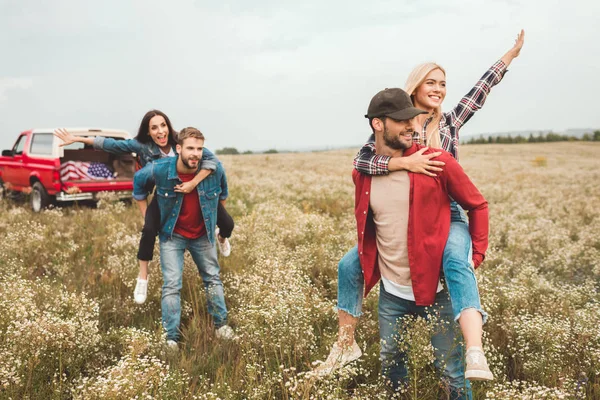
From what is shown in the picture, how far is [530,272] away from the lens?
6.48 metres

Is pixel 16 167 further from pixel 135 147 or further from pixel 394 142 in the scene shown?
pixel 394 142

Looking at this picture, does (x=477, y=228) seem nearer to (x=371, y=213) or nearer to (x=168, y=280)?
(x=371, y=213)

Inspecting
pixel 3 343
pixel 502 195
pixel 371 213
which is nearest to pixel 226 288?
pixel 3 343

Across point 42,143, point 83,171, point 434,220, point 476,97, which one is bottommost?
point 83,171

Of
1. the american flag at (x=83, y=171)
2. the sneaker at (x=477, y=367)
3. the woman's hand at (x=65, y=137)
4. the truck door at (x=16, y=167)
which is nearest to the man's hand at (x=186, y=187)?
the woman's hand at (x=65, y=137)

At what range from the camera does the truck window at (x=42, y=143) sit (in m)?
11.6

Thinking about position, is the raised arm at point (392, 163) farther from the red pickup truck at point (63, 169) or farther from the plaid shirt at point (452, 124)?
the red pickup truck at point (63, 169)

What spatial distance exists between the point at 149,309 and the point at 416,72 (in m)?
4.13

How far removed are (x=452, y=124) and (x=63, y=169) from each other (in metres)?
10.6

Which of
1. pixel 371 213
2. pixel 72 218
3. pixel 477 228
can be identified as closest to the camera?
pixel 477 228

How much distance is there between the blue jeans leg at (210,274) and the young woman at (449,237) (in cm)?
191

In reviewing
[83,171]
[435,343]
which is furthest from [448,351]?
[83,171]

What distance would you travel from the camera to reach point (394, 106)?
311 cm

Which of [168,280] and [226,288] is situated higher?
[168,280]
